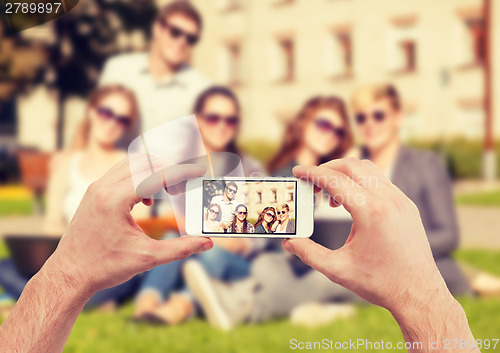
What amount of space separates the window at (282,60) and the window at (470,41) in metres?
5.48

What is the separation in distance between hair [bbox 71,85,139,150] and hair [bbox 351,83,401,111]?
4.28 ft

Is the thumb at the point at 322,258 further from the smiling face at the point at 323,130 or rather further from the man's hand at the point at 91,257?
the smiling face at the point at 323,130

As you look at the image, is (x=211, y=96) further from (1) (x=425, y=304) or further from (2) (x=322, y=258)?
(1) (x=425, y=304)

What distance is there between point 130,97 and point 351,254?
2093 millimetres

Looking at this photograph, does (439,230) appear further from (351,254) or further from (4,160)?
(4,160)

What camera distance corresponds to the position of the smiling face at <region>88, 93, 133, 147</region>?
125 inches

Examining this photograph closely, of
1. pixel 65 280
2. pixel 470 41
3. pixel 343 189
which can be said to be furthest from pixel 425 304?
pixel 470 41

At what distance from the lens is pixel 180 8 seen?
4031 mm

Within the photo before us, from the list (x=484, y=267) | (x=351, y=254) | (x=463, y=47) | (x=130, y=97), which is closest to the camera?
(x=351, y=254)

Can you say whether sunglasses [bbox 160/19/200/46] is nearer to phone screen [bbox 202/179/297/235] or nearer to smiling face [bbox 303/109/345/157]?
smiling face [bbox 303/109/345/157]

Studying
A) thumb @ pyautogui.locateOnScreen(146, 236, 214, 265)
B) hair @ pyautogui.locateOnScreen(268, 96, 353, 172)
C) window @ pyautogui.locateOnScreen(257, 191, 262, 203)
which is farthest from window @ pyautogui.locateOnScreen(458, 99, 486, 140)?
thumb @ pyautogui.locateOnScreen(146, 236, 214, 265)

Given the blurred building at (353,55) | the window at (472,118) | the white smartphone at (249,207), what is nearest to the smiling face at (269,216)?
the white smartphone at (249,207)

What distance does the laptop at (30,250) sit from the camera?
3.90m

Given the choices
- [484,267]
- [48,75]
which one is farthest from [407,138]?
[484,267]
